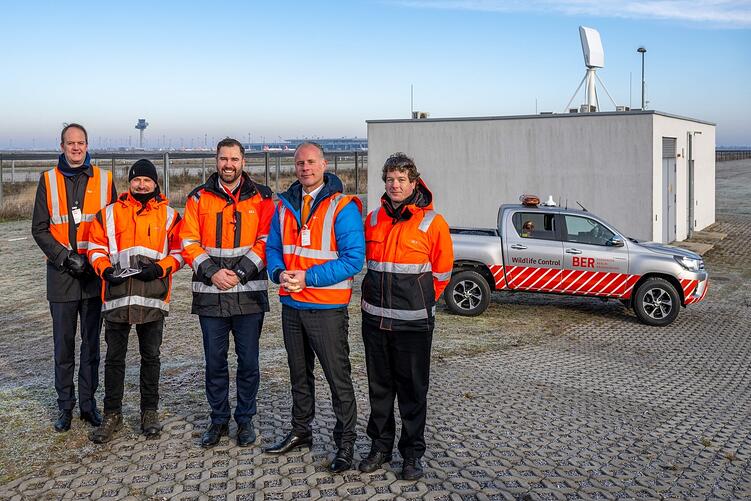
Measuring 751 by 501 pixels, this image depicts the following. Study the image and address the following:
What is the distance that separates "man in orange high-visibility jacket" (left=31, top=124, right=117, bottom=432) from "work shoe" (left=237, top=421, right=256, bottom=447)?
4.01ft

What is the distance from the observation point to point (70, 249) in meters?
5.83

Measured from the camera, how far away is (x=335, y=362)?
16.7 feet

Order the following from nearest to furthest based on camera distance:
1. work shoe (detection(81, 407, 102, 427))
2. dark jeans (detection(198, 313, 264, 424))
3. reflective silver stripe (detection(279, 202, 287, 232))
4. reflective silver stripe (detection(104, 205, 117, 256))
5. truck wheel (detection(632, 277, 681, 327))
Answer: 1. reflective silver stripe (detection(279, 202, 287, 232))
2. dark jeans (detection(198, 313, 264, 424))
3. reflective silver stripe (detection(104, 205, 117, 256))
4. work shoe (detection(81, 407, 102, 427))
5. truck wheel (detection(632, 277, 681, 327))

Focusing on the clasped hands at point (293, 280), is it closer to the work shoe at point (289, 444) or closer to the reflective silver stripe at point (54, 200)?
the work shoe at point (289, 444)

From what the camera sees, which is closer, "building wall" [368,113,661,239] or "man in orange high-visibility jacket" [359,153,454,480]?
"man in orange high-visibility jacket" [359,153,454,480]

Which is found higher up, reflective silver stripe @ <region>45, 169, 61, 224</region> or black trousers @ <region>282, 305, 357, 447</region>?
reflective silver stripe @ <region>45, 169, 61, 224</region>

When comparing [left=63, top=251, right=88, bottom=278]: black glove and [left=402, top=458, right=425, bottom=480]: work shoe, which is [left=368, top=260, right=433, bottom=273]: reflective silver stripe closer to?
[left=402, top=458, right=425, bottom=480]: work shoe

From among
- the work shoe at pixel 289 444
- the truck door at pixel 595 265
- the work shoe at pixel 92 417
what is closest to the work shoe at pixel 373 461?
the work shoe at pixel 289 444

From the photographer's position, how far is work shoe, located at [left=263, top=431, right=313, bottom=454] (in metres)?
5.34

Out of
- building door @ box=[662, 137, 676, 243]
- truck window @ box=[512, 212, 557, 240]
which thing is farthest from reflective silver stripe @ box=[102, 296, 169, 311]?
building door @ box=[662, 137, 676, 243]

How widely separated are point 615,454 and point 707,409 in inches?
80.2

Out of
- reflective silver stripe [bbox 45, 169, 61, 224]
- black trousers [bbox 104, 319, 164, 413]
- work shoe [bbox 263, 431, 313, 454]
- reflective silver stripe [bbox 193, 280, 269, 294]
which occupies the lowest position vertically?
work shoe [bbox 263, 431, 313, 454]

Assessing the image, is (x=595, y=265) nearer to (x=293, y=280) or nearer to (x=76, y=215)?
(x=293, y=280)

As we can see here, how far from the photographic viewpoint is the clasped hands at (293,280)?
4891mm
